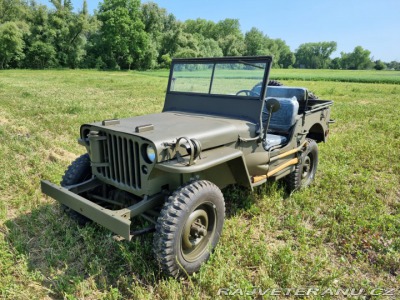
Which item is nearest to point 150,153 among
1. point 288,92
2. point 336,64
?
point 288,92

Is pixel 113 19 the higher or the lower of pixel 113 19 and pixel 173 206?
the higher

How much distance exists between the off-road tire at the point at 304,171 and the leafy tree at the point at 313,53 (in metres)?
95.5

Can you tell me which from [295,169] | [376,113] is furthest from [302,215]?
[376,113]

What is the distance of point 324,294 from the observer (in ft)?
8.18

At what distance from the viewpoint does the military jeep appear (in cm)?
246

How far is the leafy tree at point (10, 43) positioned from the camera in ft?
117

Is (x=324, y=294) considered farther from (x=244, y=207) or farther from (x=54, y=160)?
(x=54, y=160)

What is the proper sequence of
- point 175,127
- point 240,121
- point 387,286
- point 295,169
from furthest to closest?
point 295,169 → point 240,121 → point 175,127 → point 387,286

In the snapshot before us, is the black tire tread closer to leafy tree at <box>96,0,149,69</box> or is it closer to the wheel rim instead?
the wheel rim

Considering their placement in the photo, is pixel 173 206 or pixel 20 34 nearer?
pixel 173 206

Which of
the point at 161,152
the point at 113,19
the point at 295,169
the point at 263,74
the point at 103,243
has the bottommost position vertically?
the point at 103,243

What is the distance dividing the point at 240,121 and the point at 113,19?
160ft

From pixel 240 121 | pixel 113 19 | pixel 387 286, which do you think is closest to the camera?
pixel 387 286

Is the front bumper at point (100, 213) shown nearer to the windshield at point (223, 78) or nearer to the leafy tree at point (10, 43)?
the windshield at point (223, 78)
